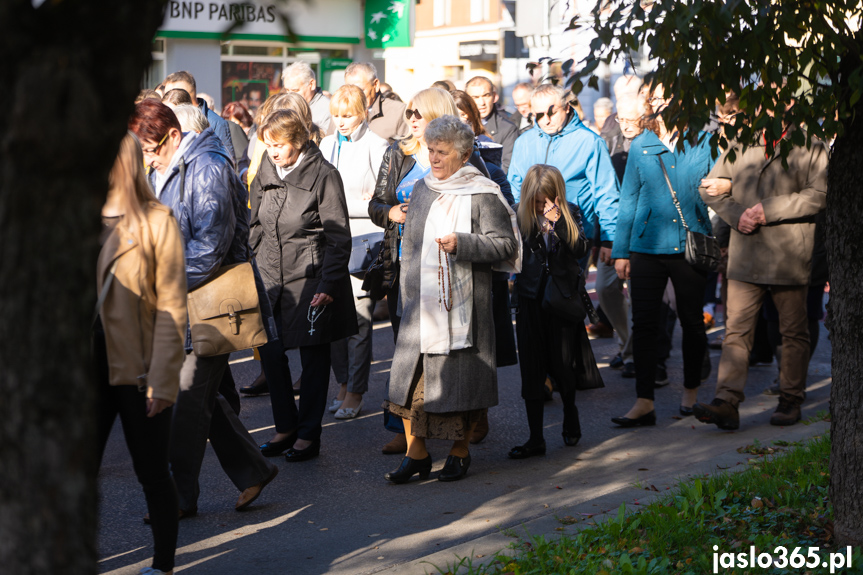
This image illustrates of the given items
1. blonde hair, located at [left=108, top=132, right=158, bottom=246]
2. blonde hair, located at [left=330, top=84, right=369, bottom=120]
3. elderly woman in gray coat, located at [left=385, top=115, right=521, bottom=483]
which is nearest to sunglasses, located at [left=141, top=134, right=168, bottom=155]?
blonde hair, located at [left=108, top=132, right=158, bottom=246]

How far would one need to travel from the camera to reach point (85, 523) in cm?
190

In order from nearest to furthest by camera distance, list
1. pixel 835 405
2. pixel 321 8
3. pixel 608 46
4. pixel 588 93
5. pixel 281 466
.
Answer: pixel 608 46, pixel 835 405, pixel 281 466, pixel 321 8, pixel 588 93

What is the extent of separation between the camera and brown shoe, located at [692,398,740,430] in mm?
6492

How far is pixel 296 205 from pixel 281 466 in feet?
5.24

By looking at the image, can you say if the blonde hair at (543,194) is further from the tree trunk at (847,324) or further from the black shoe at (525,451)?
the tree trunk at (847,324)

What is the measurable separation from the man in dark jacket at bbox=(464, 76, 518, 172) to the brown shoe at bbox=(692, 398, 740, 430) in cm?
438

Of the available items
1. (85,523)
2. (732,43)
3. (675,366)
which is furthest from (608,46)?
(675,366)

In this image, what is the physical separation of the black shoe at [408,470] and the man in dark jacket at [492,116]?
5.15 m

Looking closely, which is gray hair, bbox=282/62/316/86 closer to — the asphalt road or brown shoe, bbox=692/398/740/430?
the asphalt road

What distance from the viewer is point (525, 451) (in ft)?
20.4

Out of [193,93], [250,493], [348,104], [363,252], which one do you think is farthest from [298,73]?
[250,493]

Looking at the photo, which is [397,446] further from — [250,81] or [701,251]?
[250,81]

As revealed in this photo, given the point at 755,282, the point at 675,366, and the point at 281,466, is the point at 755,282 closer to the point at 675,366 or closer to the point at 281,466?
the point at 675,366

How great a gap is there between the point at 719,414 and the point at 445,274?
7.42 feet
